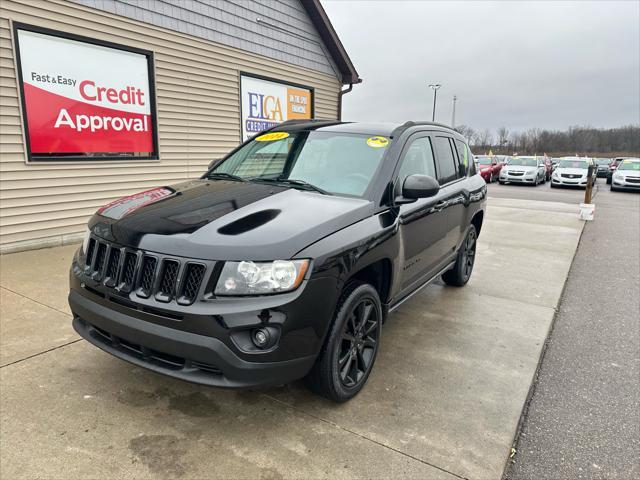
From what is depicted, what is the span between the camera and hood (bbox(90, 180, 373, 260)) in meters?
2.35

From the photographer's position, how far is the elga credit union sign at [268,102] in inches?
376

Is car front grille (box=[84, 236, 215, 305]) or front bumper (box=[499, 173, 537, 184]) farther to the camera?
front bumper (box=[499, 173, 537, 184])

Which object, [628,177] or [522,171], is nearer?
[628,177]

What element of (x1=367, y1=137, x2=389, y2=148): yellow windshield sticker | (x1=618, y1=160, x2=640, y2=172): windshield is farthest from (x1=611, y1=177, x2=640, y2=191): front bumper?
(x1=367, y1=137, x2=389, y2=148): yellow windshield sticker

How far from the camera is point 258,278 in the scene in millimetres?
2311

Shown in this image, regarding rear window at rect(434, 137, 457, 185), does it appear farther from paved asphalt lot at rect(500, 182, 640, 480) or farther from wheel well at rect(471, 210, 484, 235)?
paved asphalt lot at rect(500, 182, 640, 480)

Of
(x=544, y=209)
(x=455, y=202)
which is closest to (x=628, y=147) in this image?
(x=544, y=209)

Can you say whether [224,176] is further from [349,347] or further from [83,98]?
[83,98]

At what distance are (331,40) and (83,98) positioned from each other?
658 centimetres

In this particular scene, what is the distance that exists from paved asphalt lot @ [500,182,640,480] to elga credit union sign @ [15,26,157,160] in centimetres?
663

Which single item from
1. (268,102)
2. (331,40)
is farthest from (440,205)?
(331,40)

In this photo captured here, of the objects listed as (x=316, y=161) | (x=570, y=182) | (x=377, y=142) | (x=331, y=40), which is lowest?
(x=570, y=182)

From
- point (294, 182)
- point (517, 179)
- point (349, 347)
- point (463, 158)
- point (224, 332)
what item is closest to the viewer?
point (224, 332)

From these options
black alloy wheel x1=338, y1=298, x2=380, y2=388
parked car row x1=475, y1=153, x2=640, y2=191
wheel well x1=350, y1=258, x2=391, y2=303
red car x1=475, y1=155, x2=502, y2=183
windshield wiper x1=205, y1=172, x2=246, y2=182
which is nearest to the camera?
black alloy wheel x1=338, y1=298, x2=380, y2=388
